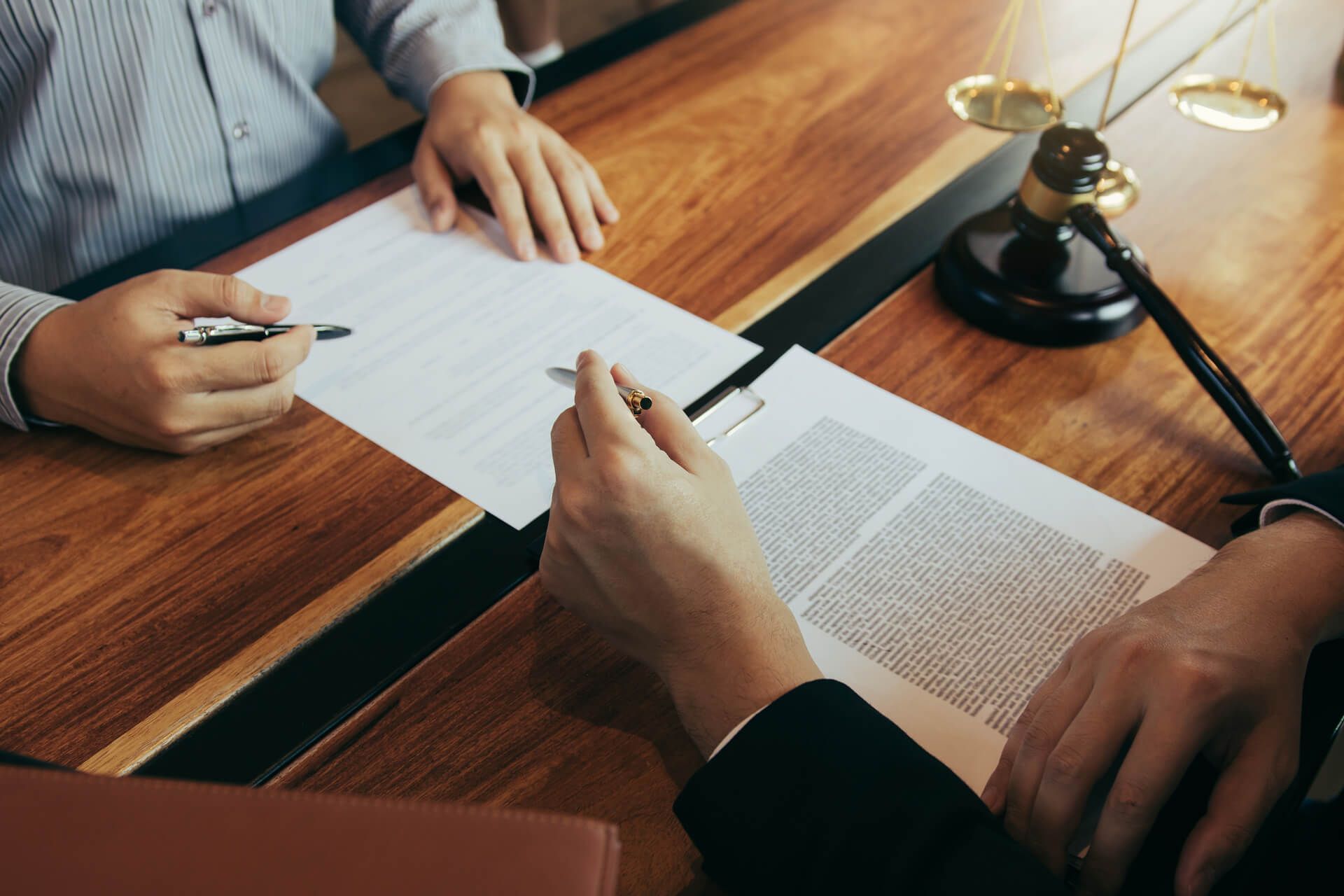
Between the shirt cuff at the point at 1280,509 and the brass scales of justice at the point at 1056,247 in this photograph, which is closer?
the shirt cuff at the point at 1280,509

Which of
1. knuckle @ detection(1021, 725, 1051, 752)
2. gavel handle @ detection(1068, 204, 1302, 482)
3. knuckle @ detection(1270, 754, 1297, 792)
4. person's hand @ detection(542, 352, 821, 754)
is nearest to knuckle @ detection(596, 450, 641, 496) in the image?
person's hand @ detection(542, 352, 821, 754)

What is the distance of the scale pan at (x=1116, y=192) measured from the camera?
86 cm

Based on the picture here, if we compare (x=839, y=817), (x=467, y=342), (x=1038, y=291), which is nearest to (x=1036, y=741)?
(x=839, y=817)

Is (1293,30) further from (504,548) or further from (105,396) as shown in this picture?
(105,396)

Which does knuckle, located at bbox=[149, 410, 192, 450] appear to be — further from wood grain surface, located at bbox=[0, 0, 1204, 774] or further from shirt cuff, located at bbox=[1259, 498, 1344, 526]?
shirt cuff, located at bbox=[1259, 498, 1344, 526]

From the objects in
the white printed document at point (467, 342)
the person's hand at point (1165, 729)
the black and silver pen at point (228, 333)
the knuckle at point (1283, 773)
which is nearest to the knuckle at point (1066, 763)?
the person's hand at point (1165, 729)

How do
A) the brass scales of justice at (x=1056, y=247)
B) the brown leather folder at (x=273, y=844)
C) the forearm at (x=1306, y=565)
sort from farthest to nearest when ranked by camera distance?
1. the brass scales of justice at (x=1056, y=247)
2. the forearm at (x=1306, y=565)
3. the brown leather folder at (x=273, y=844)

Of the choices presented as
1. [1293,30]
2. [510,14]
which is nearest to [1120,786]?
[1293,30]

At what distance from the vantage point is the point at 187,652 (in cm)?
59

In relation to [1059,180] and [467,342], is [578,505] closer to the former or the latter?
[467,342]

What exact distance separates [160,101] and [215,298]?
1.43 feet

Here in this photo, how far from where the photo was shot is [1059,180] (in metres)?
0.81

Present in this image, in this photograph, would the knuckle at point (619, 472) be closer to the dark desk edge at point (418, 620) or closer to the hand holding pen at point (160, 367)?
the dark desk edge at point (418, 620)

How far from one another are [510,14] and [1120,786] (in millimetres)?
2982
